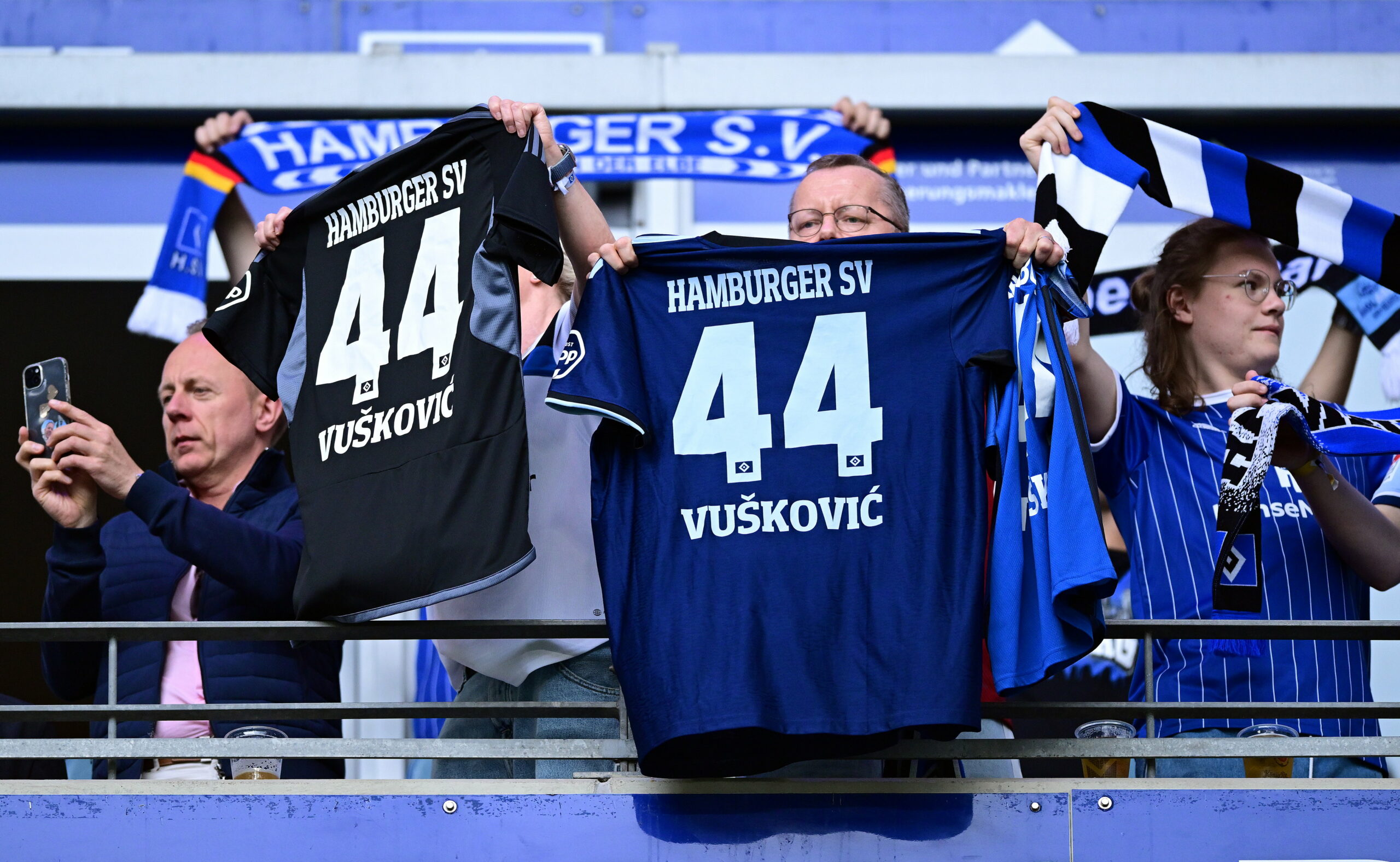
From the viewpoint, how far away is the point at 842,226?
3.51m

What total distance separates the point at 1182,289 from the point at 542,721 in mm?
1961

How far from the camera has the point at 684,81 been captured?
5812 millimetres

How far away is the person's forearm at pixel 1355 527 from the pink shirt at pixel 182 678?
260 cm

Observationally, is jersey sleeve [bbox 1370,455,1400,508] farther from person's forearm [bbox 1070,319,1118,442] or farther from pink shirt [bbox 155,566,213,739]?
pink shirt [bbox 155,566,213,739]

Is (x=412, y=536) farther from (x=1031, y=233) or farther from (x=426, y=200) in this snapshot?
(x=1031, y=233)

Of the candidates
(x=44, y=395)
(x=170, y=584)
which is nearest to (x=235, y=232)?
(x=44, y=395)

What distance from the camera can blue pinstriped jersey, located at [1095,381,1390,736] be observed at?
3.41 meters

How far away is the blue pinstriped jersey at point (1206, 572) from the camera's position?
11.2ft

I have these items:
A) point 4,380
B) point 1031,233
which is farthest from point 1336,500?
point 4,380

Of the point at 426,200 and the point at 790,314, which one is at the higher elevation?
the point at 426,200

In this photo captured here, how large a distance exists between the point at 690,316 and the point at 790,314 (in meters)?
0.22

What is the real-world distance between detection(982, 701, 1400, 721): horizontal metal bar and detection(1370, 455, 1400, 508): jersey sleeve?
0.61m

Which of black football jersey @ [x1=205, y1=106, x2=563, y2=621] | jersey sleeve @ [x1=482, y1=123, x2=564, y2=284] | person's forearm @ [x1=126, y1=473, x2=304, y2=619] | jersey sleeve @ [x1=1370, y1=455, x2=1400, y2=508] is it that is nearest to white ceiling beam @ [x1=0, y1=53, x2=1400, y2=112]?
black football jersey @ [x1=205, y1=106, x2=563, y2=621]

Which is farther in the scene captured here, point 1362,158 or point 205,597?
point 1362,158
